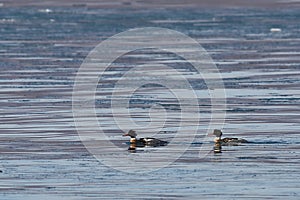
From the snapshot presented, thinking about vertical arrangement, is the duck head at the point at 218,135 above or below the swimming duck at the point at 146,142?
above

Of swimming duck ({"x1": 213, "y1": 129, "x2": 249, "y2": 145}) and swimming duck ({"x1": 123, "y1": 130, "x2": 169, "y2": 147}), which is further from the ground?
swimming duck ({"x1": 213, "y1": 129, "x2": 249, "y2": 145})

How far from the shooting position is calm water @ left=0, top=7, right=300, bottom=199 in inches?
549

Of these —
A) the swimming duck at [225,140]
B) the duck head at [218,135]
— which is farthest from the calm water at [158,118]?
the duck head at [218,135]

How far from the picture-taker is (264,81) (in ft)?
86.5

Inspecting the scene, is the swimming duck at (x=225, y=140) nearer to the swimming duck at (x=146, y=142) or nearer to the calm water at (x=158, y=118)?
the calm water at (x=158, y=118)

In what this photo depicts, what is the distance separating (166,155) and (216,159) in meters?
0.69

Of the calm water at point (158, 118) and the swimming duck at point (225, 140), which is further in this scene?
the swimming duck at point (225, 140)

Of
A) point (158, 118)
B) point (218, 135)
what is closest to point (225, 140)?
point (218, 135)

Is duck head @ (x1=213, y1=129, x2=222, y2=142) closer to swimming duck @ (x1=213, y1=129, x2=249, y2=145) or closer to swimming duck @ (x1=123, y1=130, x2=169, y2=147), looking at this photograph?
swimming duck @ (x1=213, y1=129, x2=249, y2=145)

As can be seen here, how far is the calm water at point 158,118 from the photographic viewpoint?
13945mm

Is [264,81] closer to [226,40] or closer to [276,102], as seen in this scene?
[276,102]

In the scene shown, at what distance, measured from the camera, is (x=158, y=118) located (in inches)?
808

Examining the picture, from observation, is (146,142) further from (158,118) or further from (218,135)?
(158,118)

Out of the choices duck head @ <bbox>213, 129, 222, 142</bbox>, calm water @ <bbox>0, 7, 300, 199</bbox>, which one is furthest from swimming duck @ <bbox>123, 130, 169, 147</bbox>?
duck head @ <bbox>213, 129, 222, 142</bbox>
